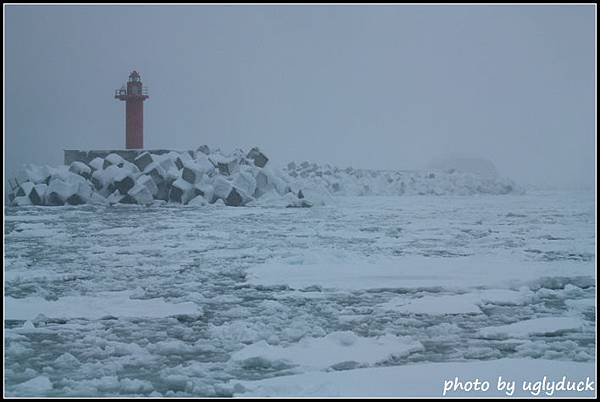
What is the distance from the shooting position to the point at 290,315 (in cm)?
334

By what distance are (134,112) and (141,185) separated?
12194mm

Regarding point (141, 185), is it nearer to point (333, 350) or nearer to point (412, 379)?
point (333, 350)

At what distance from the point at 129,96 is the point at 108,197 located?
39.3 ft

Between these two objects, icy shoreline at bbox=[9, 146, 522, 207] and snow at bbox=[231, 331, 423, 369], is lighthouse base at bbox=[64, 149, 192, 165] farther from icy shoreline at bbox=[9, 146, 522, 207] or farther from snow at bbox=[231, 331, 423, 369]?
snow at bbox=[231, 331, 423, 369]

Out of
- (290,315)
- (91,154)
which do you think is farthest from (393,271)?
(91,154)

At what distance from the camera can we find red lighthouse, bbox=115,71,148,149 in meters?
25.1

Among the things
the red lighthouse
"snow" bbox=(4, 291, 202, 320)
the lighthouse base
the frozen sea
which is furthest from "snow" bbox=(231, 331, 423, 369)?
the red lighthouse

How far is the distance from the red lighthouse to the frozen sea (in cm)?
1895

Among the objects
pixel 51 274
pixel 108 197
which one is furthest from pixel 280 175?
pixel 51 274

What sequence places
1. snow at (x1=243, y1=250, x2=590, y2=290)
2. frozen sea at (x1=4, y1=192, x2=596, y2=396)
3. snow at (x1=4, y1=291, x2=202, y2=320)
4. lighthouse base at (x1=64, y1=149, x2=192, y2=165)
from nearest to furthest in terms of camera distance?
1. frozen sea at (x1=4, y1=192, x2=596, y2=396)
2. snow at (x1=4, y1=291, x2=202, y2=320)
3. snow at (x1=243, y1=250, x2=590, y2=290)
4. lighthouse base at (x1=64, y1=149, x2=192, y2=165)

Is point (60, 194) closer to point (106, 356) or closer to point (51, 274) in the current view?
point (51, 274)

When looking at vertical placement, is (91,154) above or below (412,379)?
below

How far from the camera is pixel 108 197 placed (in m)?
14.1

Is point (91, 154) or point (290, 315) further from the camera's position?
point (91, 154)
